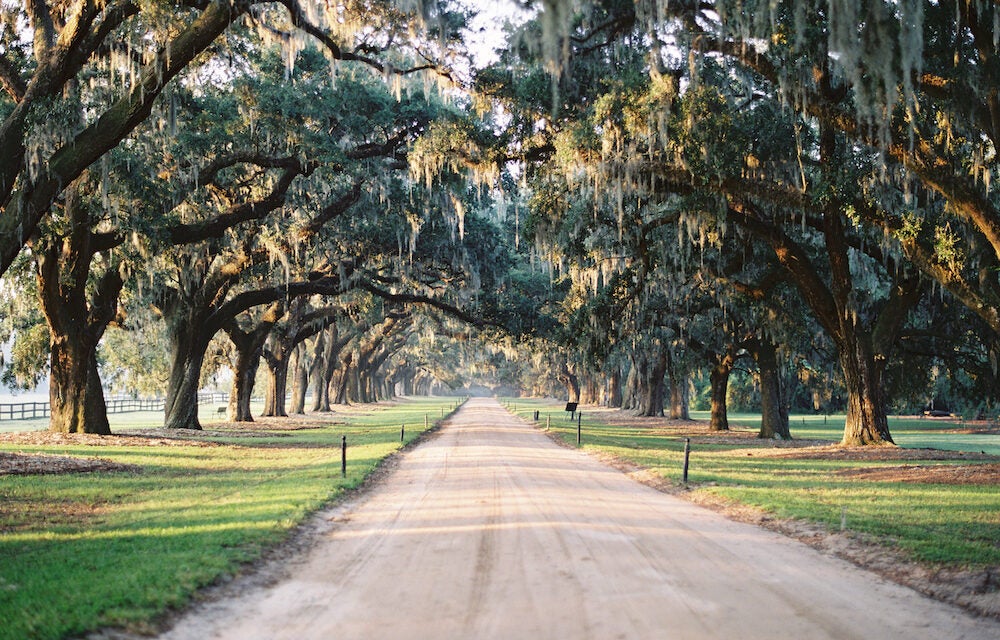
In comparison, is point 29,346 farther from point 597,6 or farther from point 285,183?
point 597,6

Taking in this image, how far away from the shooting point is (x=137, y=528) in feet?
31.4

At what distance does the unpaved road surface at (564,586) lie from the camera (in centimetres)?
568

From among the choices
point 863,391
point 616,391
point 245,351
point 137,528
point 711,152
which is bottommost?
point 616,391

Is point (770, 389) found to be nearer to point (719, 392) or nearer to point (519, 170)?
point (719, 392)

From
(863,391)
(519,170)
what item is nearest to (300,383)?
(519,170)

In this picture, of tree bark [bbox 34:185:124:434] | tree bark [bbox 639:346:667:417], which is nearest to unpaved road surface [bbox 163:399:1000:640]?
tree bark [bbox 34:185:124:434]

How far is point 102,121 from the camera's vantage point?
39.2 ft

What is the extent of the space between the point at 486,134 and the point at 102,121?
9.15 m

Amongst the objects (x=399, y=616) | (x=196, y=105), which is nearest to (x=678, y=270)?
(x=196, y=105)

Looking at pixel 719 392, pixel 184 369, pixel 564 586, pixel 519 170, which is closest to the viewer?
pixel 564 586

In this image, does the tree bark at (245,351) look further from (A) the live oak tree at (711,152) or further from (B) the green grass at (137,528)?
(A) the live oak tree at (711,152)

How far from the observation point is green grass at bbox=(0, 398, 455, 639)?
602 centimetres

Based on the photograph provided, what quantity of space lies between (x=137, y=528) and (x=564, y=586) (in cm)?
578

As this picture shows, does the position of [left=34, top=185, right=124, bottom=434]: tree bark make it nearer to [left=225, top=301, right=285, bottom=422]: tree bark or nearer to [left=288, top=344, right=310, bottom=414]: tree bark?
[left=225, top=301, right=285, bottom=422]: tree bark
